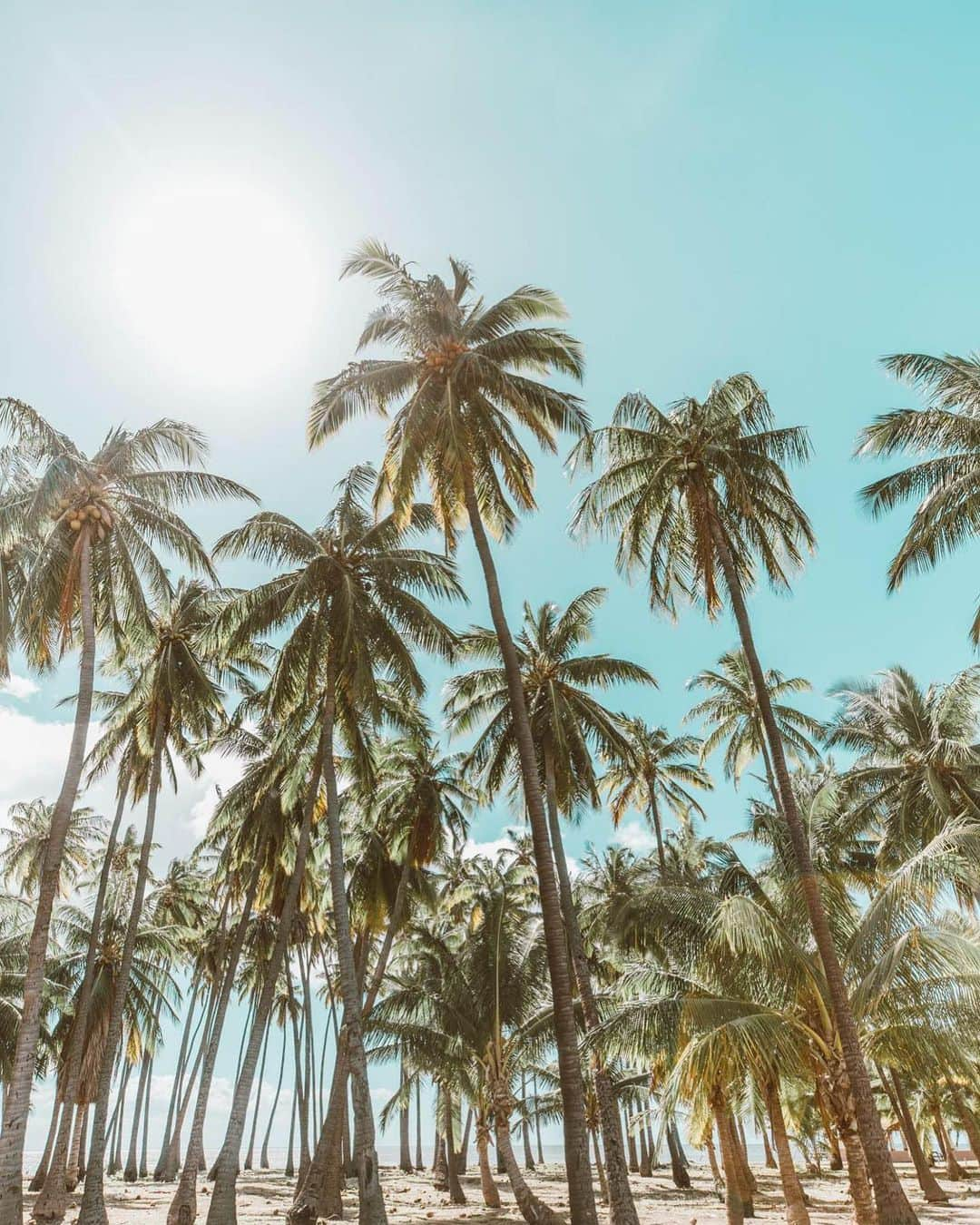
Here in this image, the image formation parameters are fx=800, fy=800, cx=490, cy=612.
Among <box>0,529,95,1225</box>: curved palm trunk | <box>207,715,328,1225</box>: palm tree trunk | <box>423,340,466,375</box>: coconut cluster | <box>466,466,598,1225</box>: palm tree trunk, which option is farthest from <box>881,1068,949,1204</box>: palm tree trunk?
<box>423,340,466,375</box>: coconut cluster

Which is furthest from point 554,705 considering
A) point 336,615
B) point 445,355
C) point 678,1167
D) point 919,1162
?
point 678,1167

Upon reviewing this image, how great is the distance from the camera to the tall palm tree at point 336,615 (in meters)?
18.8

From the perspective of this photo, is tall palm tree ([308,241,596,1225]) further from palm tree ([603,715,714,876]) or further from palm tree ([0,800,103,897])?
palm tree ([0,800,103,897])

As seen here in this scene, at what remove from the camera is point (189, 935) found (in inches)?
1156

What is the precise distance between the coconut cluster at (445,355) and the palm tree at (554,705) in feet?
27.8

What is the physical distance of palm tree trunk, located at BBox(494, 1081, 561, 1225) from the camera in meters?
19.7

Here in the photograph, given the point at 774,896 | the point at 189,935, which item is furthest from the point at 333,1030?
the point at 774,896

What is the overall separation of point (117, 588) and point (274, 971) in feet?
33.2

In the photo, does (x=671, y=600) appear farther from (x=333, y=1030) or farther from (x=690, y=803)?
(x=333, y=1030)

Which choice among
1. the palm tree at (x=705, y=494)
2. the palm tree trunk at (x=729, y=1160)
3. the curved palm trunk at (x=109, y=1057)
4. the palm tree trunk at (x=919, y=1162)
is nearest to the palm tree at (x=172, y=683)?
the curved palm trunk at (x=109, y=1057)

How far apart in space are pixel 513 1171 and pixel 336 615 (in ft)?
50.5

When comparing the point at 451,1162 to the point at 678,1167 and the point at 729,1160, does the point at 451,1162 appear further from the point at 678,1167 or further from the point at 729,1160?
the point at 729,1160

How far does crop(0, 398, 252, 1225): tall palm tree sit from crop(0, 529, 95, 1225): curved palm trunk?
0.04m

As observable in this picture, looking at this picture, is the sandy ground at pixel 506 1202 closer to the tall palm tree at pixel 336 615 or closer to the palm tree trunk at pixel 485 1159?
the palm tree trunk at pixel 485 1159
